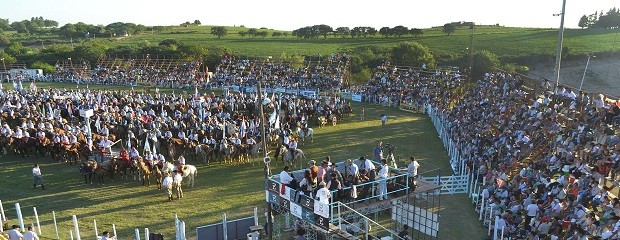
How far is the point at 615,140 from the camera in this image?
18.5 meters

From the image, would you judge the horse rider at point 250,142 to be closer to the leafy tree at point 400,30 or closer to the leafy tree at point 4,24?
the leafy tree at point 400,30

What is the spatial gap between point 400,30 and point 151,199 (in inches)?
3375

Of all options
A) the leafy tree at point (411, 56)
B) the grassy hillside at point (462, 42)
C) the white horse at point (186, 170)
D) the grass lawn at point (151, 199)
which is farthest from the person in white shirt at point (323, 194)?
the grassy hillside at point (462, 42)

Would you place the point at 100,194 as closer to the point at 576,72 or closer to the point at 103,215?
the point at 103,215

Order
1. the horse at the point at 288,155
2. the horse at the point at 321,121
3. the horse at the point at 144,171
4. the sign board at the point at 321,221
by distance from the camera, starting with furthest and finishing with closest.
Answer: the horse at the point at 321,121, the horse at the point at 288,155, the horse at the point at 144,171, the sign board at the point at 321,221

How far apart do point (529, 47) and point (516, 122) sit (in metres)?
60.6

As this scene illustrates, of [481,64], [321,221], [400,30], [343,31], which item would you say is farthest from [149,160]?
[343,31]

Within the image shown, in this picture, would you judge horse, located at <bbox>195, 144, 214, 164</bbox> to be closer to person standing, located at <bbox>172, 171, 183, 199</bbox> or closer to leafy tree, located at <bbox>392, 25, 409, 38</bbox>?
person standing, located at <bbox>172, 171, 183, 199</bbox>

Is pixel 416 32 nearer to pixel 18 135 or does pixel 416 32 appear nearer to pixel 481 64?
pixel 481 64

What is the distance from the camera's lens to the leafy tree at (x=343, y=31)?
110m

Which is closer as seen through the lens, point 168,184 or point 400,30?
point 168,184

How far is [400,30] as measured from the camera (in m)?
99.8

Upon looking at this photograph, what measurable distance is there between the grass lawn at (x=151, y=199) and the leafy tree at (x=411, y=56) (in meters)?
38.1

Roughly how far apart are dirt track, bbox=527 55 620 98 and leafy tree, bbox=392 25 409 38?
3605 cm
